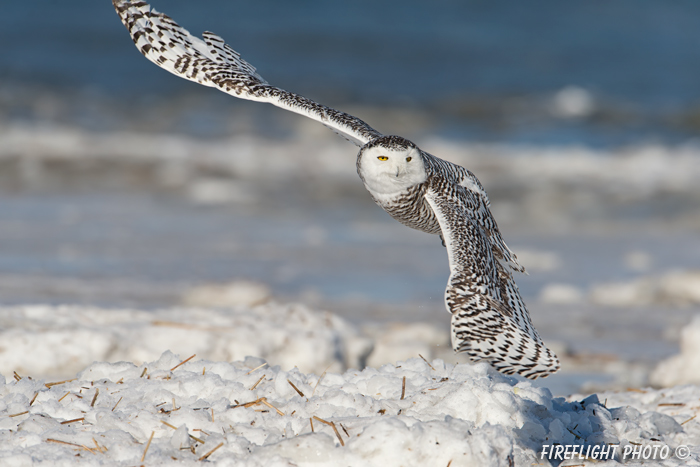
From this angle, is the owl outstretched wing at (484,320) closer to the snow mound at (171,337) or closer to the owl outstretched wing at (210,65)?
the owl outstretched wing at (210,65)

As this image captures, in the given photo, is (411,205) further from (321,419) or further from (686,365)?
(686,365)

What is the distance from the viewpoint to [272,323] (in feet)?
16.0

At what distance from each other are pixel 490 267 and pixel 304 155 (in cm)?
1080

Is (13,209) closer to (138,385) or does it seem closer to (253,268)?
(253,268)

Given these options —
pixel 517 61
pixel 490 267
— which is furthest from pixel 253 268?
pixel 517 61

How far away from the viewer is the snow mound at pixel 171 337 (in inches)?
171

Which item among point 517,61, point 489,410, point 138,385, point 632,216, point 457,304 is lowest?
point 138,385

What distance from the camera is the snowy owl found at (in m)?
3.31

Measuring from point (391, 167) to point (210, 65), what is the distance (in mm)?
1759

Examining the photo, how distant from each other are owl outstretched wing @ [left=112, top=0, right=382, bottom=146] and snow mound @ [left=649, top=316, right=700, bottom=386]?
2229 mm

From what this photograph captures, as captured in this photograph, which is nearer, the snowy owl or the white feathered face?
the snowy owl

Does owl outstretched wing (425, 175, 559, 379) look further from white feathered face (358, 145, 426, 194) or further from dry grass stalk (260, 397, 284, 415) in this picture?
dry grass stalk (260, 397, 284, 415)

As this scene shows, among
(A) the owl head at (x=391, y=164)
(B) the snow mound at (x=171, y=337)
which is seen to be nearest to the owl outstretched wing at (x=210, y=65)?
(A) the owl head at (x=391, y=164)

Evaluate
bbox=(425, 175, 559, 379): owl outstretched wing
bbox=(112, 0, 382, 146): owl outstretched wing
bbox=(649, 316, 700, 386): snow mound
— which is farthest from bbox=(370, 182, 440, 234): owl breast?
bbox=(649, 316, 700, 386): snow mound
